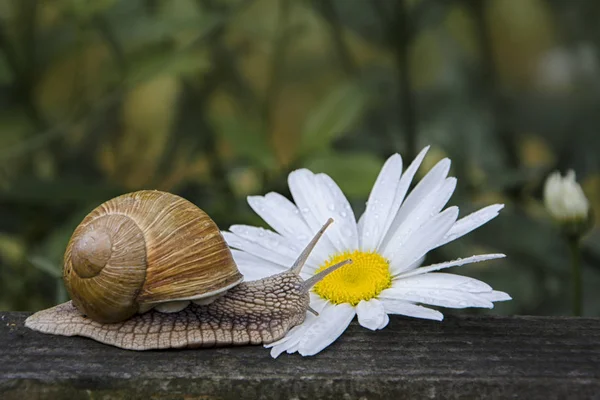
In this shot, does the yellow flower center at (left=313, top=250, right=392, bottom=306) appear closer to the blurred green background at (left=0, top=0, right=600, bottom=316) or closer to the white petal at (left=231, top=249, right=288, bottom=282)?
the white petal at (left=231, top=249, right=288, bottom=282)

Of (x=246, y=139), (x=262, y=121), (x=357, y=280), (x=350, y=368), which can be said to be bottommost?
(x=350, y=368)

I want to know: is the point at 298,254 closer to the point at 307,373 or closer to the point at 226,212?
the point at 307,373

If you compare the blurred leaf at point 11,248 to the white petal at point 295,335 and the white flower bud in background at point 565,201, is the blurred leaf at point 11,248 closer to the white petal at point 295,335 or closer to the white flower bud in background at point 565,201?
the white petal at point 295,335

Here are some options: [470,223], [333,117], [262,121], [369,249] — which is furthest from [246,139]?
[470,223]

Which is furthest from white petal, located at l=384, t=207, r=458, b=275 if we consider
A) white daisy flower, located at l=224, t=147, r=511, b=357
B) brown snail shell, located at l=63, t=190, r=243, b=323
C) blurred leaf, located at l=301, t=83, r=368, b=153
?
blurred leaf, located at l=301, t=83, r=368, b=153

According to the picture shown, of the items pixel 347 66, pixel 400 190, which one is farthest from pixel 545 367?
pixel 347 66

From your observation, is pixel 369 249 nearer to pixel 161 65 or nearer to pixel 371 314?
pixel 371 314

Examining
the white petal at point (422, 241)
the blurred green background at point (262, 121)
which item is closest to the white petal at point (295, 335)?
the white petal at point (422, 241)

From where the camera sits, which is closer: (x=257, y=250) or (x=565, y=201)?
(x=257, y=250)
